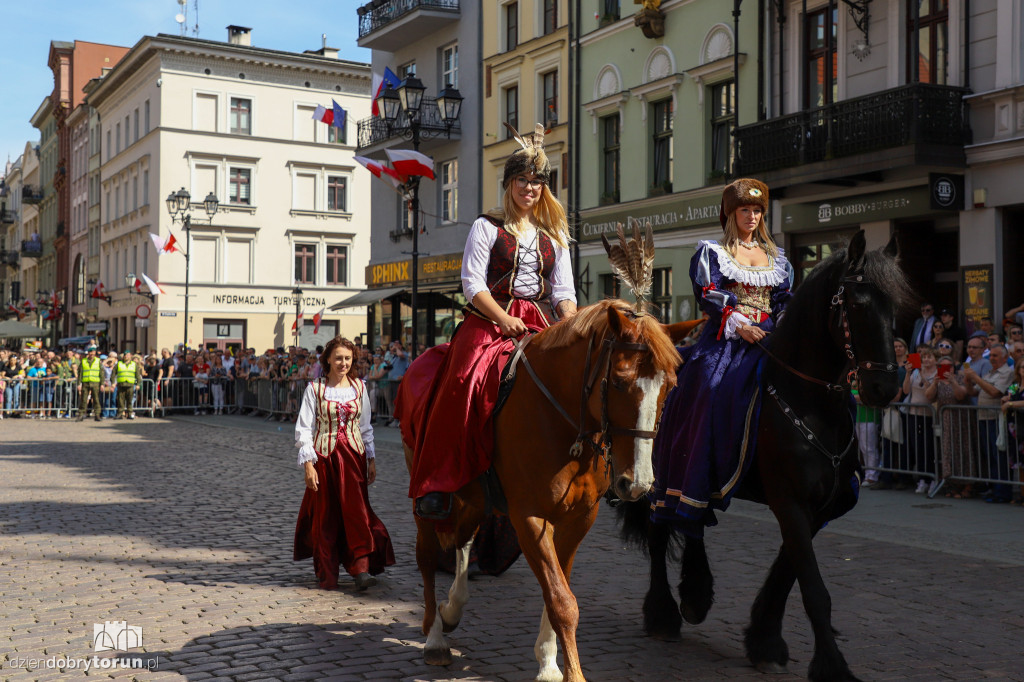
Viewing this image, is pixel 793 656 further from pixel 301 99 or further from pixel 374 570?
pixel 301 99

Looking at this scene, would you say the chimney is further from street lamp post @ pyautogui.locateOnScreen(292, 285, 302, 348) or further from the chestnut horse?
the chestnut horse

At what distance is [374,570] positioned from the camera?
7781mm

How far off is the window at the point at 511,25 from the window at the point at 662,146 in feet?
23.8

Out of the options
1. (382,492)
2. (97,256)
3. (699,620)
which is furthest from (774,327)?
(97,256)

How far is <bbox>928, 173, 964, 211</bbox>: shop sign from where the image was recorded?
17750 mm

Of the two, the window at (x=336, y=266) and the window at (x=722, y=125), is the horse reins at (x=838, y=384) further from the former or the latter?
the window at (x=336, y=266)

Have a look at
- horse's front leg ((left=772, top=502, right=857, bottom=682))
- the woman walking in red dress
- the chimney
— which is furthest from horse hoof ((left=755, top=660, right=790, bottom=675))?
the chimney

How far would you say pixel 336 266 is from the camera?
2269 inches

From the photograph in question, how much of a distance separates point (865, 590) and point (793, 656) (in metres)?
1.92

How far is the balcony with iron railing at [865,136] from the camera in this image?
1756 cm

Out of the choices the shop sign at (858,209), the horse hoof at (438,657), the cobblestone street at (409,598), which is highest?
the shop sign at (858,209)

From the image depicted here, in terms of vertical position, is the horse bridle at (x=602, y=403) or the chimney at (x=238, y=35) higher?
the chimney at (x=238, y=35)

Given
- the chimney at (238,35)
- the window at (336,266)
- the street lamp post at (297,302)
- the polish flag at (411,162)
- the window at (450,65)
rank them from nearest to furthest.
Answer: the polish flag at (411,162) < the window at (450,65) < the street lamp post at (297,302) < the window at (336,266) < the chimney at (238,35)

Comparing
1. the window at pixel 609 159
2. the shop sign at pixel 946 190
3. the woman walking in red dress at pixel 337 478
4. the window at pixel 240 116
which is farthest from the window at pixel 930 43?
the window at pixel 240 116
